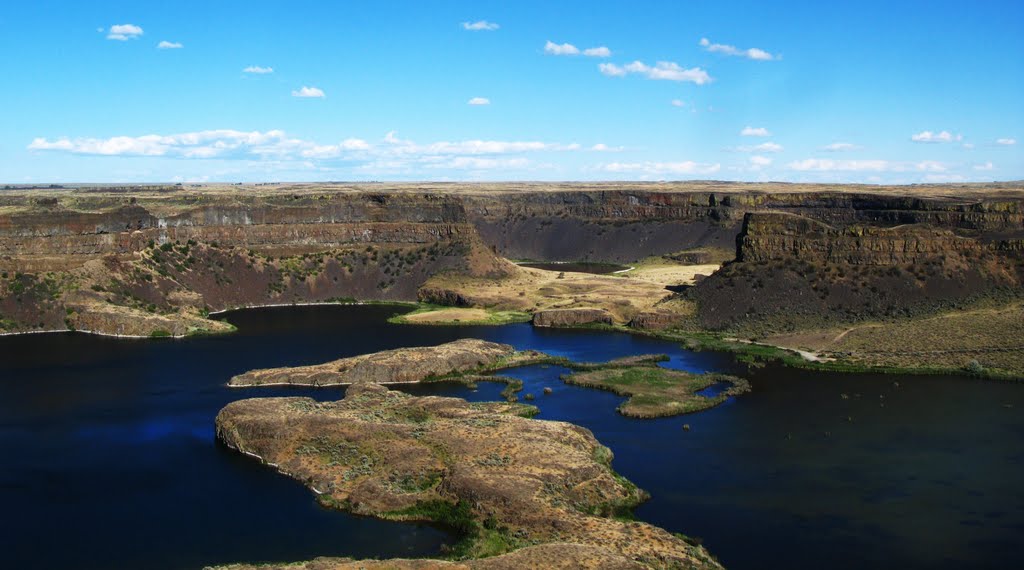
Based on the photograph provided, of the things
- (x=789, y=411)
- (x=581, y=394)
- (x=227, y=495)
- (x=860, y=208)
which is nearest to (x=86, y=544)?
(x=227, y=495)

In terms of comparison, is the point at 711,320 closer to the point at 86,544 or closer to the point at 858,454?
the point at 858,454

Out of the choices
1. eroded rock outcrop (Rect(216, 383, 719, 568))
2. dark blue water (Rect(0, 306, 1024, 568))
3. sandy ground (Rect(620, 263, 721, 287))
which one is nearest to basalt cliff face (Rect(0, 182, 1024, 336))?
sandy ground (Rect(620, 263, 721, 287))

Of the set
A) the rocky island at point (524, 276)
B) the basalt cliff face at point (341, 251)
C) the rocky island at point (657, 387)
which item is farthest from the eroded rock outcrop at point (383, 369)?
the basalt cliff face at point (341, 251)

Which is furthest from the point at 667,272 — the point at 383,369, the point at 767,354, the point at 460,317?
the point at 383,369

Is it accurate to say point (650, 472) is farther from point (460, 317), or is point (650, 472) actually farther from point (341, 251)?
point (341, 251)

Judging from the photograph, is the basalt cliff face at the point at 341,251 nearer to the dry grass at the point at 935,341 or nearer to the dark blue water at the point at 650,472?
the dry grass at the point at 935,341

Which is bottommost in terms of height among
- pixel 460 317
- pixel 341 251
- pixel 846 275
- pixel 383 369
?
pixel 460 317

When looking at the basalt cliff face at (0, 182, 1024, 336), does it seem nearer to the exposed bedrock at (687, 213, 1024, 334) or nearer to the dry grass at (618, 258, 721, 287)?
the exposed bedrock at (687, 213, 1024, 334)
